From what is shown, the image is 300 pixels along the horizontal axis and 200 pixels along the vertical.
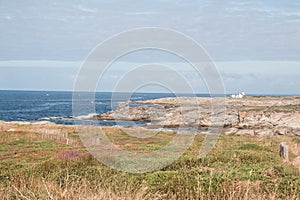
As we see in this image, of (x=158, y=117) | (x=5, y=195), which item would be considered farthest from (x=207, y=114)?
(x=5, y=195)

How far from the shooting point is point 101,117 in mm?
88375

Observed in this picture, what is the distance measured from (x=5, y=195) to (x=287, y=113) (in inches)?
2403

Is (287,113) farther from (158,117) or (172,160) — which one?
(172,160)

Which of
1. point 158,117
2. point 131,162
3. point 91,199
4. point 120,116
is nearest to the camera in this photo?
point 91,199

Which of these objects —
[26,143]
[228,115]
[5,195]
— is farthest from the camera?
[228,115]

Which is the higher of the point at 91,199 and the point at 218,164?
the point at 91,199

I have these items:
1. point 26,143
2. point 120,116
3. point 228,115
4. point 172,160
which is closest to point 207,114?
point 228,115

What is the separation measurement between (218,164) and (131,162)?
143 inches

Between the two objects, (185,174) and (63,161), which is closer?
(185,174)

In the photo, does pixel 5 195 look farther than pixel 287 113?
No

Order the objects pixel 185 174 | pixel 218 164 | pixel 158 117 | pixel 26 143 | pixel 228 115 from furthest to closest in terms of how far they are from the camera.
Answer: pixel 158 117, pixel 228 115, pixel 26 143, pixel 218 164, pixel 185 174

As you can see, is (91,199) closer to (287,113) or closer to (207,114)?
(287,113)

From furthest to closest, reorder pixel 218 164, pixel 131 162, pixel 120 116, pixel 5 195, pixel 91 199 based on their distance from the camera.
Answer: pixel 120 116 < pixel 131 162 < pixel 218 164 < pixel 5 195 < pixel 91 199

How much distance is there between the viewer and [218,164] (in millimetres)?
14516
